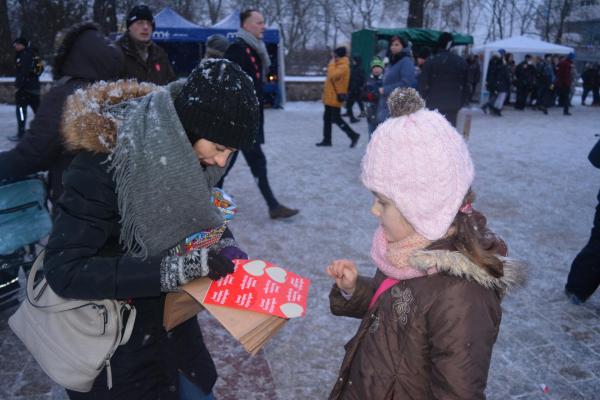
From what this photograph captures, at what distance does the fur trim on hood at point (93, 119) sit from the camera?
1396 mm

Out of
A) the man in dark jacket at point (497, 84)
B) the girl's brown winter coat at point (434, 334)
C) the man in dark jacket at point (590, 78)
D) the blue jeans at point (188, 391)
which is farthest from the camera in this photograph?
the man in dark jacket at point (590, 78)

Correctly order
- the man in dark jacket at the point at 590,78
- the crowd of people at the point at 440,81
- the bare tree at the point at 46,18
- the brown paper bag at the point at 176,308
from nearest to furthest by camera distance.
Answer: the brown paper bag at the point at 176,308, the crowd of people at the point at 440,81, the man in dark jacket at the point at 590,78, the bare tree at the point at 46,18

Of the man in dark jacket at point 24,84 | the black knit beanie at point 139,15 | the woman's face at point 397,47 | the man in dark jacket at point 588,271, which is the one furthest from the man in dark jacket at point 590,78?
the black knit beanie at point 139,15

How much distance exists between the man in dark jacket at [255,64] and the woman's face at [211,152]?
3432 millimetres

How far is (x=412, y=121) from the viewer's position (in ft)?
4.61

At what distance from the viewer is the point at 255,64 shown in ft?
17.0

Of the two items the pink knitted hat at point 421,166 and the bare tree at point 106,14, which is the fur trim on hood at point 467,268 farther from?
the bare tree at point 106,14

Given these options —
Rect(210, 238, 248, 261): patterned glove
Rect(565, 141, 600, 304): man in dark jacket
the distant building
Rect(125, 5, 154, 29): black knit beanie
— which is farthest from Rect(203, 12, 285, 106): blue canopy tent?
the distant building

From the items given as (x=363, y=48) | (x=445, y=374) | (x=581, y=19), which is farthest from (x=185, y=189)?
(x=581, y=19)

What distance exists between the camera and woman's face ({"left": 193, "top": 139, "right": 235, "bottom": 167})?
150 cm

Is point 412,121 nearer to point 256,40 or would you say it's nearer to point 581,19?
point 256,40

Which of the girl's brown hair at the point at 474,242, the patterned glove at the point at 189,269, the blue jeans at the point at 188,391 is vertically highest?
the girl's brown hair at the point at 474,242

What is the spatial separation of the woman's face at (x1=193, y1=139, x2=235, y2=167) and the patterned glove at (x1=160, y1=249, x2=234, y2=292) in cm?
31

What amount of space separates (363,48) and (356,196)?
1313cm
